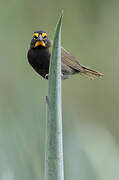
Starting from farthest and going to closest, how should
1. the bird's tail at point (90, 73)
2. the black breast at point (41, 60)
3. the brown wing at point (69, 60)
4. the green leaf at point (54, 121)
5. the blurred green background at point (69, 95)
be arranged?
the bird's tail at point (90, 73), the brown wing at point (69, 60), the black breast at point (41, 60), the blurred green background at point (69, 95), the green leaf at point (54, 121)

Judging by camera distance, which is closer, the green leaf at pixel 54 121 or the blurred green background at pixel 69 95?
the green leaf at pixel 54 121

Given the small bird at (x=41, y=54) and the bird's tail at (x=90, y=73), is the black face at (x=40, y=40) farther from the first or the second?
the bird's tail at (x=90, y=73)

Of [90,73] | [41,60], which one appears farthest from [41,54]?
[90,73]

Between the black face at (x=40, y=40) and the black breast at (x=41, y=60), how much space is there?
1.1 inches

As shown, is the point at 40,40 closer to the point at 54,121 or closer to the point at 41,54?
the point at 41,54

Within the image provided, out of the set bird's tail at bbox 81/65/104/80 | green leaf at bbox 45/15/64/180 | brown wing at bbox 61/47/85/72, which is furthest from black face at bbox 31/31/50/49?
green leaf at bbox 45/15/64/180

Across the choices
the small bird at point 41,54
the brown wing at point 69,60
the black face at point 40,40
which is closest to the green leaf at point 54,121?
the small bird at point 41,54

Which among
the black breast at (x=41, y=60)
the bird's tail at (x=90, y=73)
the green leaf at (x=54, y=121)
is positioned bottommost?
the green leaf at (x=54, y=121)

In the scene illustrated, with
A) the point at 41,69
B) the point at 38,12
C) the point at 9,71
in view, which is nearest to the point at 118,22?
the point at 38,12

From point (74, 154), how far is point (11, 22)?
122 centimetres

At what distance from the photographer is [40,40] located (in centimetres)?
231

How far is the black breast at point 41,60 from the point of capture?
7.43ft

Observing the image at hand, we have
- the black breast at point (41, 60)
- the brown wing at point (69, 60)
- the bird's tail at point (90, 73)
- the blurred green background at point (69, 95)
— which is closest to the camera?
the blurred green background at point (69, 95)

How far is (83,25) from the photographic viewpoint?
252cm
